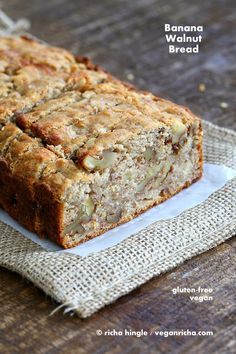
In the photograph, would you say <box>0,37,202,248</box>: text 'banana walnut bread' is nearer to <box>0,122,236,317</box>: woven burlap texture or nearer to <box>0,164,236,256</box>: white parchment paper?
<box>0,164,236,256</box>: white parchment paper

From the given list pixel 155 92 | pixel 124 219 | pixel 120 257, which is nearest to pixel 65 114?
pixel 124 219

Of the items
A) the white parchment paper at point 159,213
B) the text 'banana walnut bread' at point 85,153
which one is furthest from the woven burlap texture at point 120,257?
the text 'banana walnut bread' at point 85,153

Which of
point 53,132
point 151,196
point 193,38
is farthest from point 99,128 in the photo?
point 193,38

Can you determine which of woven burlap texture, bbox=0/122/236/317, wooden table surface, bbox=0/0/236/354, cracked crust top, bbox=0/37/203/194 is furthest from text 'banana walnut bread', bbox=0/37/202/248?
wooden table surface, bbox=0/0/236/354

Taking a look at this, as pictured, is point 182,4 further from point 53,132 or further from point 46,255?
point 46,255

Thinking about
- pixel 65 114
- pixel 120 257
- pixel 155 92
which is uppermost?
pixel 65 114

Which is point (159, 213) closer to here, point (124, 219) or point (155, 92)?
point (124, 219)

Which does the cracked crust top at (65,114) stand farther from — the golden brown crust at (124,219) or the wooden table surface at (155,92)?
the wooden table surface at (155,92)
